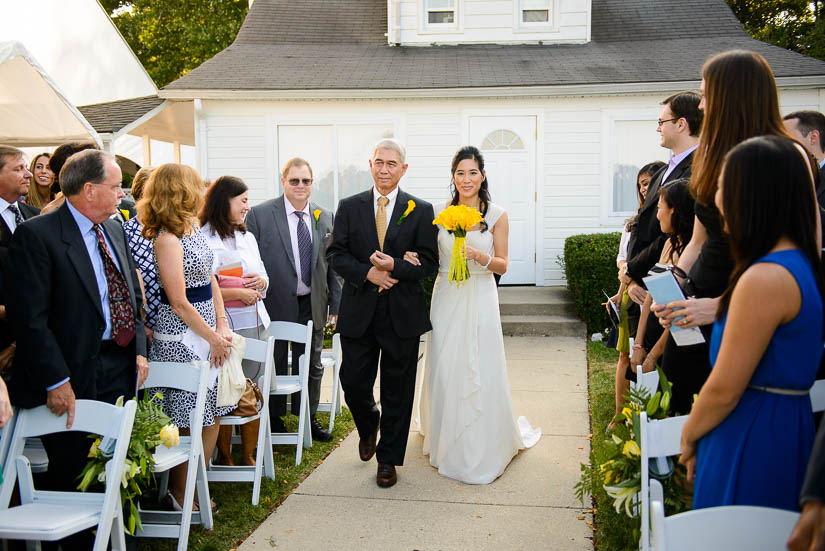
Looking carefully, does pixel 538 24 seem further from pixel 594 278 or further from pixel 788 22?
pixel 788 22

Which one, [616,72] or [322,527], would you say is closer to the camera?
[322,527]

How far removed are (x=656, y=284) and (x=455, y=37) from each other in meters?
12.1

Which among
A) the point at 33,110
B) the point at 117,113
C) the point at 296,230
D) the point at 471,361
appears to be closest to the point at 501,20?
the point at 117,113

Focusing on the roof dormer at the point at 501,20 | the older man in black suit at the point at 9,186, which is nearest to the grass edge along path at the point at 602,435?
the older man in black suit at the point at 9,186

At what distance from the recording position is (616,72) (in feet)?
40.5

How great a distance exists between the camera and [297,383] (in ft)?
18.6

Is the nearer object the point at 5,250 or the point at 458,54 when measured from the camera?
the point at 5,250

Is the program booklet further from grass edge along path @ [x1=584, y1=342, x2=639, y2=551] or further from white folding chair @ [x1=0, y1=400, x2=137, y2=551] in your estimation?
white folding chair @ [x1=0, y1=400, x2=137, y2=551]

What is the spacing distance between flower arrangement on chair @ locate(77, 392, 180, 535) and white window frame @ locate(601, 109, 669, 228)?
402 inches

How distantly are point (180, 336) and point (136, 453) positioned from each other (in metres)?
1.03

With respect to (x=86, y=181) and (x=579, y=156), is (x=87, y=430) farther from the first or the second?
(x=579, y=156)

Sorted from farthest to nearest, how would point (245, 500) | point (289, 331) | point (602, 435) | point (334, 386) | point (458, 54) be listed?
1. point (458, 54)
2. point (334, 386)
3. point (602, 435)
4. point (289, 331)
5. point (245, 500)

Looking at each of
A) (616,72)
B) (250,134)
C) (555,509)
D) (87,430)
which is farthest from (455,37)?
(87,430)

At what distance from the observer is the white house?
40.0ft
